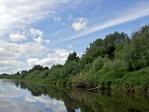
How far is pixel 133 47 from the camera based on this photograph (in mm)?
52969

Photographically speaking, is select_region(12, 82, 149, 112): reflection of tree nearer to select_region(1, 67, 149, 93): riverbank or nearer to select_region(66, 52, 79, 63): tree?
select_region(1, 67, 149, 93): riverbank

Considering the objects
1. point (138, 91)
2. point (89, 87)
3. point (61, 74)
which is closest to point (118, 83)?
point (138, 91)

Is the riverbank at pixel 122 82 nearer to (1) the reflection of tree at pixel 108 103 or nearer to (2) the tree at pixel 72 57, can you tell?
(1) the reflection of tree at pixel 108 103

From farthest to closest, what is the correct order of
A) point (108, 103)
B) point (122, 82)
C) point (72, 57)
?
point (72, 57) < point (122, 82) < point (108, 103)

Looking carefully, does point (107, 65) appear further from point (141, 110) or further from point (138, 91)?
point (141, 110)

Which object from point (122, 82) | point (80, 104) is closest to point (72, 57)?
point (122, 82)

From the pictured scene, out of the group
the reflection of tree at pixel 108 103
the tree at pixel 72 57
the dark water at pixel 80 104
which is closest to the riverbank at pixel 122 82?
the dark water at pixel 80 104

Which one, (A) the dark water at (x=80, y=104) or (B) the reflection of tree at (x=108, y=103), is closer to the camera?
(B) the reflection of tree at (x=108, y=103)

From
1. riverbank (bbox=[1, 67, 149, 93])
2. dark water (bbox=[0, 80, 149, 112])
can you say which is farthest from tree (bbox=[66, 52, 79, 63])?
dark water (bbox=[0, 80, 149, 112])

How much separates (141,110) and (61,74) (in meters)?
72.5

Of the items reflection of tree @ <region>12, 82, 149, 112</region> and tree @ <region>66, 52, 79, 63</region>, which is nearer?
reflection of tree @ <region>12, 82, 149, 112</region>

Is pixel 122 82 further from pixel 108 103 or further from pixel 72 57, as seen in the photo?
pixel 72 57

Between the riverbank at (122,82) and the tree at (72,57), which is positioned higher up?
the tree at (72,57)

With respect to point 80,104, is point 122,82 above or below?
above
